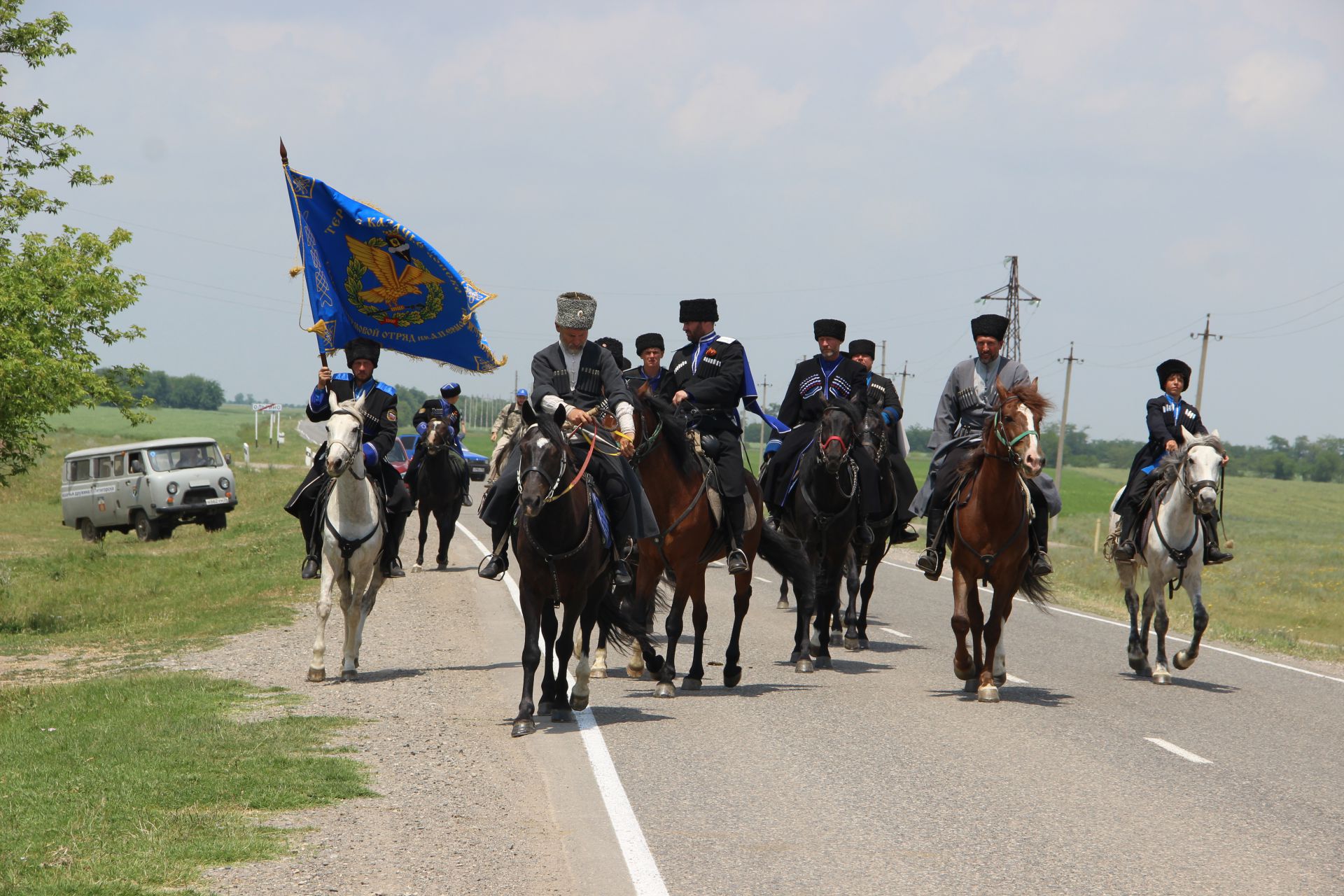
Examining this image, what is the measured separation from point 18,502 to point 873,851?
50.9 m

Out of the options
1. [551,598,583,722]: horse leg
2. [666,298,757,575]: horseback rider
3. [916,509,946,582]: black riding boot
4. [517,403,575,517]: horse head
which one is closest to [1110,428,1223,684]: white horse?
[916,509,946,582]: black riding boot

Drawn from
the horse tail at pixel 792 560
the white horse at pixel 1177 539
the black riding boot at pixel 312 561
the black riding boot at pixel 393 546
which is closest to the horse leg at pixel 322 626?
the black riding boot at pixel 312 561

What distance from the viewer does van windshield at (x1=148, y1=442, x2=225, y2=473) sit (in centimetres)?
3572

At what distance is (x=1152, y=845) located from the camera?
21.4 ft

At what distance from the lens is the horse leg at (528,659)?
903 centimetres

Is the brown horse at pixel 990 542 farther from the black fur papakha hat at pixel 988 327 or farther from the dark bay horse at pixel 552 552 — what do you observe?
the dark bay horse at pixel 552 552

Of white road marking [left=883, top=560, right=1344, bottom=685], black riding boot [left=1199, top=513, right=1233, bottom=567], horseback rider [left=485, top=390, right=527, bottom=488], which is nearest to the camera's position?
black riding boot [left=1199, top=513, right=1233, bottom=567]

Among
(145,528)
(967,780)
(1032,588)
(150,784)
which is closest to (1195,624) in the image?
(1032,588)

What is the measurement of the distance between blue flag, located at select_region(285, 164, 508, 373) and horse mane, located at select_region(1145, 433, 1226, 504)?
20.9 feet

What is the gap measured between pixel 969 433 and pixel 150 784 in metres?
7.60

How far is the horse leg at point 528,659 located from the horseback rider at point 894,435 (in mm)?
5581

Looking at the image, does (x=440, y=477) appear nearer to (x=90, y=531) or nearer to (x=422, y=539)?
(x=422, y=539)

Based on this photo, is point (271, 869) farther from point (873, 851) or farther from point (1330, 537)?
point (1330, 537)

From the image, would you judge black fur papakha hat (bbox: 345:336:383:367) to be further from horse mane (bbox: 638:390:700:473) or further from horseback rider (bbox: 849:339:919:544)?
horseback rider (bbox: 849:339:919:544)
